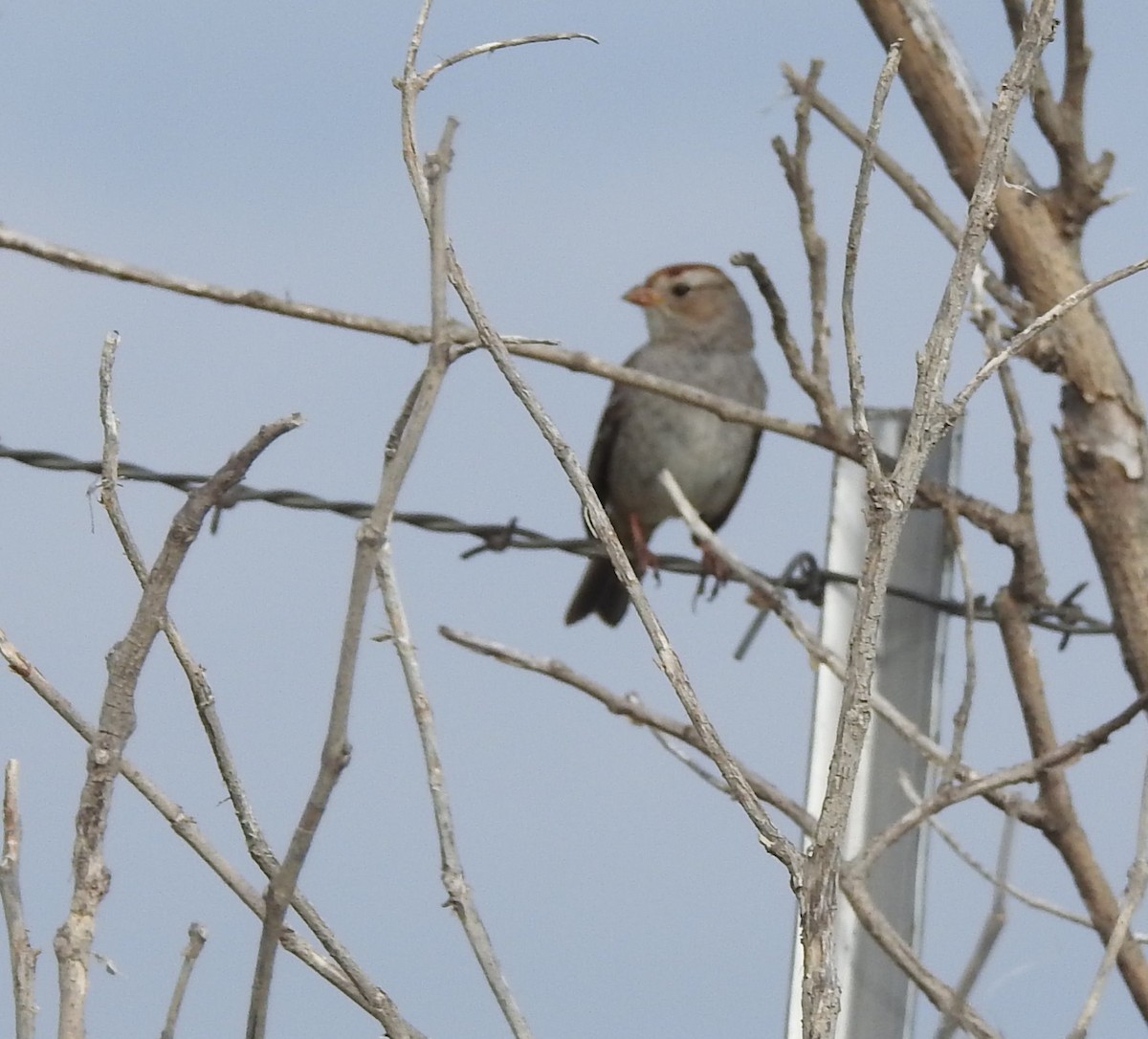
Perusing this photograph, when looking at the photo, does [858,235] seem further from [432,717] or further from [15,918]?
[15,918]

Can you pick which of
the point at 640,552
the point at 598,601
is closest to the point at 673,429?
the point at 640,552

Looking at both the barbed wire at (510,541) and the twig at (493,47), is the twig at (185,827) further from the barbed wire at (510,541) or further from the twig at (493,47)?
the barbed wire at (510,541)

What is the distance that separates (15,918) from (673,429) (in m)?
6.18

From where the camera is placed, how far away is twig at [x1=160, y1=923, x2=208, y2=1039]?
4.98ft

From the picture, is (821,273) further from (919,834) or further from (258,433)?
(258,433)

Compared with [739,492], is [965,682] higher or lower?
lower

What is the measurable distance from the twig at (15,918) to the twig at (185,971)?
0.13 m

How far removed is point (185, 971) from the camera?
1550mm

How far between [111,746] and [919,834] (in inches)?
90.9

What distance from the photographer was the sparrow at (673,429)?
754cm

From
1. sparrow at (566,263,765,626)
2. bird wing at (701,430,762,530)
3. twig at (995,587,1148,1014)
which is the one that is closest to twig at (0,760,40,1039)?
twig at (995,587,1148,1014)

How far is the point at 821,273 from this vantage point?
3.25 meters

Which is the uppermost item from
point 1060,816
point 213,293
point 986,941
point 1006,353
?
point 213,293

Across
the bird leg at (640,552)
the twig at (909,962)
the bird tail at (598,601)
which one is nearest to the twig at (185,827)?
the twig at (909,962)
